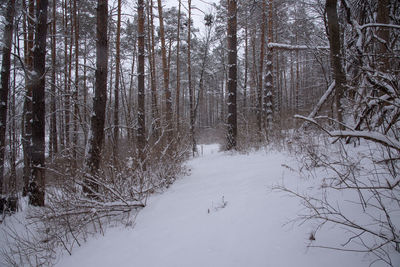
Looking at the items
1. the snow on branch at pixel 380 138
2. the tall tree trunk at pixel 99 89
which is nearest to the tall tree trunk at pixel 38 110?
the tall tree trunk at pixel 99 89

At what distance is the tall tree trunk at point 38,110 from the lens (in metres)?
4.17

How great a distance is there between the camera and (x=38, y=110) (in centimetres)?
427

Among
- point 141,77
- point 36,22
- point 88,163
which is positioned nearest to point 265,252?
point 88,163

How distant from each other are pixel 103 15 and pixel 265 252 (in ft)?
14.2

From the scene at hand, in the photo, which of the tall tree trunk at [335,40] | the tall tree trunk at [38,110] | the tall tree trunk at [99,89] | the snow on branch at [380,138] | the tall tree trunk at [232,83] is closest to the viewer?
the snow on branch at [380,138]

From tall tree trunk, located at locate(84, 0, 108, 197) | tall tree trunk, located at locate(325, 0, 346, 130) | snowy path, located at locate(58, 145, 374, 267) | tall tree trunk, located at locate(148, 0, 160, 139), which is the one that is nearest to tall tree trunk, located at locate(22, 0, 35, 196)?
tall tree trunk, located at locate(84, 0, 108, 197)

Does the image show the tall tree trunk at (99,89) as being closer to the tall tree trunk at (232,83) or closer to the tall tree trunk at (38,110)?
the tall tree trunk at (38,110)

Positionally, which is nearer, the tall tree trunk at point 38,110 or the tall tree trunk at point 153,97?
the tall tree trunk at point 38,110

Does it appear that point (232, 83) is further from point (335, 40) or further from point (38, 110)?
point (38, 110)

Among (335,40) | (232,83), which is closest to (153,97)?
(232,83)

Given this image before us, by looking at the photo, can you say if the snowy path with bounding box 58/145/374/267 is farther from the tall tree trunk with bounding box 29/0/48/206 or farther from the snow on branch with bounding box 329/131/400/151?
the tall tree trunk with bounding box 29/0/48/206

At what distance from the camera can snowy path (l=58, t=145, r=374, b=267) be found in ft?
4.22

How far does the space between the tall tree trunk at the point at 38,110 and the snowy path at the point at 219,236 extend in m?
2.80

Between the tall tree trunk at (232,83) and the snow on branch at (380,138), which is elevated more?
the tall tree trunk at (232,83)
